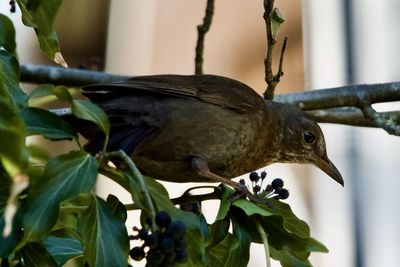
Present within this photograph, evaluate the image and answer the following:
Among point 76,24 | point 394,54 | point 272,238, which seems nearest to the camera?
point 272,238

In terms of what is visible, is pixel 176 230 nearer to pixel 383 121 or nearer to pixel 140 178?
pixel 140 178

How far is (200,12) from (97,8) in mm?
631

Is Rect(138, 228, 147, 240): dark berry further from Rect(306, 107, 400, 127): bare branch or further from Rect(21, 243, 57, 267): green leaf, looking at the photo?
Rect(306, 107, 400, 127): bare branch

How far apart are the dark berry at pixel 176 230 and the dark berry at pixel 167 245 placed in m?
0.02

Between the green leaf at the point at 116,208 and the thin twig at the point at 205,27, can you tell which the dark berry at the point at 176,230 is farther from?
the thin twig at the point at 205,27

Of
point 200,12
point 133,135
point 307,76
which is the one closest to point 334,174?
point 133,135

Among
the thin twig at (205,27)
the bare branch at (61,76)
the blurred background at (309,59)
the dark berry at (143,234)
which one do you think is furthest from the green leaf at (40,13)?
the blurred background at (309,59)

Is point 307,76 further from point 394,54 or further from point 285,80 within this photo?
point 394,54

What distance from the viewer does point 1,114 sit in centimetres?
99

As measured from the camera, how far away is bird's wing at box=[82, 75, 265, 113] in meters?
2.00

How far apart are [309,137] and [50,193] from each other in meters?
1.44

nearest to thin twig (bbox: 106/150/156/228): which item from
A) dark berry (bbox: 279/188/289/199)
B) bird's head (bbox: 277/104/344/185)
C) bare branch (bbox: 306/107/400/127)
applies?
dark berry (bbox: 279/188/289/199)

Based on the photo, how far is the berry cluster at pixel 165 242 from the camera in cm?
117

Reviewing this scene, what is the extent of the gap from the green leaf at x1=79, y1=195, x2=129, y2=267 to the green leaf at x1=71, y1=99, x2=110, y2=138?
12 cm
